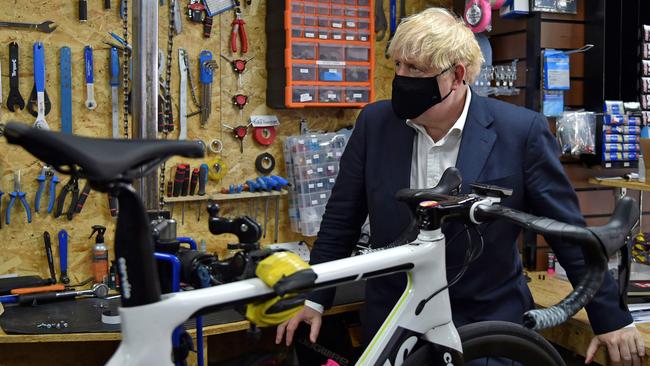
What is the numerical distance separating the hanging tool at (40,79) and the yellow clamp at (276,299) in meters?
1.90

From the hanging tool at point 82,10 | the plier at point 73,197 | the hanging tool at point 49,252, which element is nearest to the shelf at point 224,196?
the plier at point 73,197

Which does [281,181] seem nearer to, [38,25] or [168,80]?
[168,80]

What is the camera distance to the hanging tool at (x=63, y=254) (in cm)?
279

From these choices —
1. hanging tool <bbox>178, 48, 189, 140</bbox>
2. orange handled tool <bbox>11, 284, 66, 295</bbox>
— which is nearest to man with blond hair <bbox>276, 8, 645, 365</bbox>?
orange handled tool <bbox>11, 284, 66, 295</bbox>

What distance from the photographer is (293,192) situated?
328cm

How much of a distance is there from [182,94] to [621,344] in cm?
203

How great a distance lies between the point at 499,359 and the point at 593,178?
219 cm

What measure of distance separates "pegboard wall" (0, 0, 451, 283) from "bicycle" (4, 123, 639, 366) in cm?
180

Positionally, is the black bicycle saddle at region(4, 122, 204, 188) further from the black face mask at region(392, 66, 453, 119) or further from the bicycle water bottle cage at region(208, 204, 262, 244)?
the black face mask at region(392, 66, 453, 119)

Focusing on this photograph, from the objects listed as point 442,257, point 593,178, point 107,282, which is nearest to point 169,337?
point 442,257

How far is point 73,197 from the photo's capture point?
2.80 meters

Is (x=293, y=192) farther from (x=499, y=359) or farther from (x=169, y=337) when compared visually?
(x=169, y=337)

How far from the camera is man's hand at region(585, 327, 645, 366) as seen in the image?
69.4 inches

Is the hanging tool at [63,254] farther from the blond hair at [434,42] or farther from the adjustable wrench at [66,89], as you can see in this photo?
the blond hair at [434,42]
